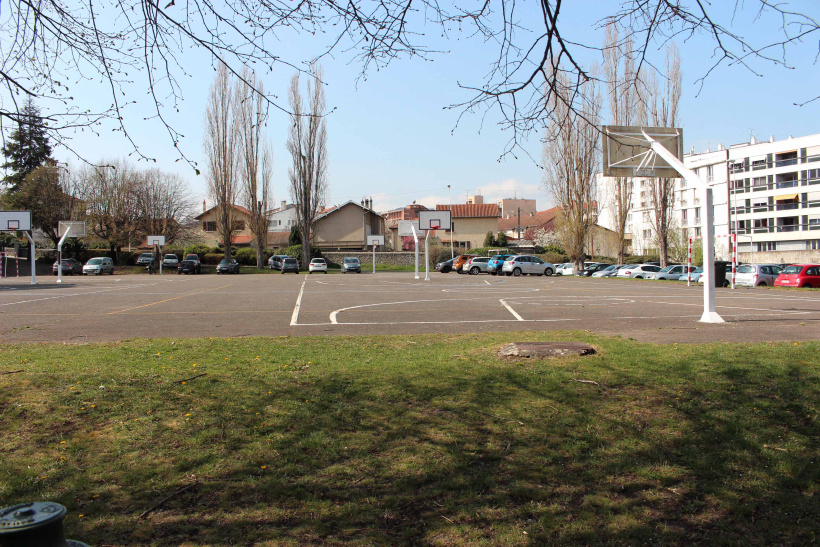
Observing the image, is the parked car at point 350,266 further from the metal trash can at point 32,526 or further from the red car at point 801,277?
the metal trash can at point 32,526

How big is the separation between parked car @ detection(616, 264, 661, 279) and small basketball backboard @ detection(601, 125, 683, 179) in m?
29.6

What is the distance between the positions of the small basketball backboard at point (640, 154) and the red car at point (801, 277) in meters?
18.1

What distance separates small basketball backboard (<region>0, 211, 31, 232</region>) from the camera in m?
38.7

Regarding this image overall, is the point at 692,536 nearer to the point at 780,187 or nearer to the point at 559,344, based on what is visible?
the point at 559,344

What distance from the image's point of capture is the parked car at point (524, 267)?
4706 cm

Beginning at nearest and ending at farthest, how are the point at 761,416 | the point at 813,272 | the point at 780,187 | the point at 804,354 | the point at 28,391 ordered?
1. the point at 761,416
2. the point at 28,391
3. the point at 804,354
4. the point at 813,272
5. the point at 780,187

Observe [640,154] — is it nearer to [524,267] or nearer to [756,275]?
[756,275]

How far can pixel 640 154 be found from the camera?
508 inches

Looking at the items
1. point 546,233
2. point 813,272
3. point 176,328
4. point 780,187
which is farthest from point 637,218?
point 176,328

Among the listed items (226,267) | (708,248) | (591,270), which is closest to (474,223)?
(591,270)

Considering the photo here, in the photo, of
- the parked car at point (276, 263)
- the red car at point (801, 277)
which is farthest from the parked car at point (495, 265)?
the parked car at point (276, 263)

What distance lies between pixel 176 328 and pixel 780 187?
70.2 m

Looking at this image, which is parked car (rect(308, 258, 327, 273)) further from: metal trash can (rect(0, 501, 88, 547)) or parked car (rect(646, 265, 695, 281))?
metal trash can (rect(0, 501, 88, 547))

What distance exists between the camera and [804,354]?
6.77m
